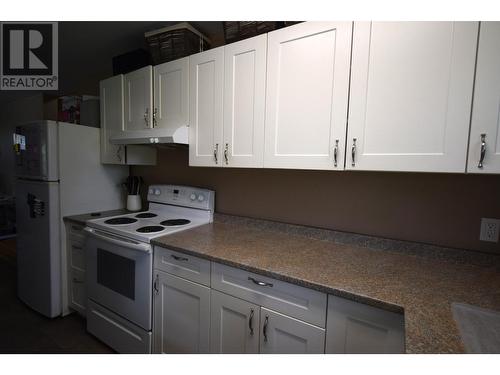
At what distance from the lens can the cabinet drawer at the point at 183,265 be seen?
1.35 m

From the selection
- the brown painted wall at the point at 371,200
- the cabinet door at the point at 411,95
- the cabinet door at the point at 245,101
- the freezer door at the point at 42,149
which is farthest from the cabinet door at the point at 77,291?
the cabinet door at the point at 411,95

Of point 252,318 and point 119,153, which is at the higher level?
point 119,153

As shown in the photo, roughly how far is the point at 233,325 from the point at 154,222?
1.04 meters

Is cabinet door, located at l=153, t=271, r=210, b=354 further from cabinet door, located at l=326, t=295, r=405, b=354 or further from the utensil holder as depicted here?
the utensil holder

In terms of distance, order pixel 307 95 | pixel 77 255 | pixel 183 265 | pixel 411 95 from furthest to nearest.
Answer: pixel 77 255
pixel 183 265
pixel 307 95
pixel 411 95

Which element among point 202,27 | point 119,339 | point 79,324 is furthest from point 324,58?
point 79,324

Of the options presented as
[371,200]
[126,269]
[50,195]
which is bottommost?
[126,269]

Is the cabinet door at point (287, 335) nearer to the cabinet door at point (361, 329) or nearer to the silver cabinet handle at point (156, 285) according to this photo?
the cabinet door at point (361, 329)

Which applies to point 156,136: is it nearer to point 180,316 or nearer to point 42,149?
point 42,149

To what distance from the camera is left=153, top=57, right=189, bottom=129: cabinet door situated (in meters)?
1.75

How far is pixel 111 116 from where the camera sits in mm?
2201

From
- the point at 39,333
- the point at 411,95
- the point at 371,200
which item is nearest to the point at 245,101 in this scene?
the point at 411,95

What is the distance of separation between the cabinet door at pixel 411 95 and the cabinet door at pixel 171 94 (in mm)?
1109
